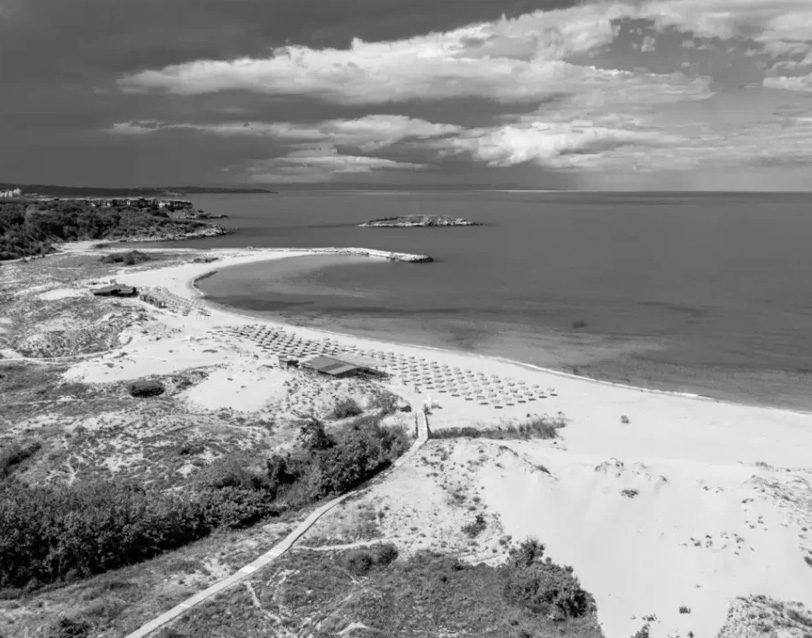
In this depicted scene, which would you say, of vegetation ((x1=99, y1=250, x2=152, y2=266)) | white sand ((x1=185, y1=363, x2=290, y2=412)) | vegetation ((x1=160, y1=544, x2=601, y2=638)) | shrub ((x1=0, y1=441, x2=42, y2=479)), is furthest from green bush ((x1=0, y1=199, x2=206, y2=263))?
vegetation ((x1=160, y1=544, x2=601, y2=638))

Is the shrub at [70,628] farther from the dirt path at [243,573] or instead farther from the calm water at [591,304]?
the calm water at [591,304]

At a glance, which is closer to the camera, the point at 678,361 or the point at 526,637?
the point at 526,637

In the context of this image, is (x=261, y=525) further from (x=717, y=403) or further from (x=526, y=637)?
(x=717, y=403)

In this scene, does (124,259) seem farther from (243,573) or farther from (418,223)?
(418,223)

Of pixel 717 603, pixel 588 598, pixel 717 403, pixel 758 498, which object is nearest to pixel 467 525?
pixel 588 598

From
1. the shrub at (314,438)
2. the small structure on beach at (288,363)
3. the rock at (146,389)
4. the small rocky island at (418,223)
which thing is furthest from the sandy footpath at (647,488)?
the small rocky island at (418,223)

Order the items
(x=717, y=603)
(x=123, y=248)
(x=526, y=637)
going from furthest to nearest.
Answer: (x=123, y=248) < (x=717, y=603) < (x=526, y=637)
